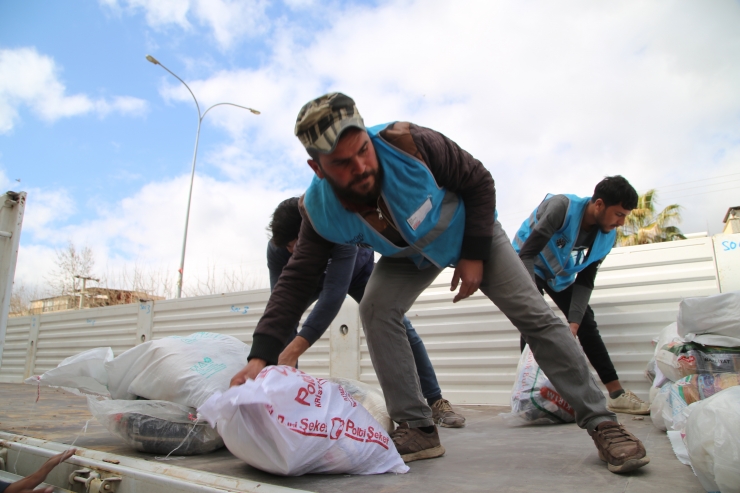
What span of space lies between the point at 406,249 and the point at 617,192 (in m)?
1.47

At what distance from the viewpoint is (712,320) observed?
2.03 m

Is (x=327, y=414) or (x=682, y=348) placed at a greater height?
(x=682, y=348)

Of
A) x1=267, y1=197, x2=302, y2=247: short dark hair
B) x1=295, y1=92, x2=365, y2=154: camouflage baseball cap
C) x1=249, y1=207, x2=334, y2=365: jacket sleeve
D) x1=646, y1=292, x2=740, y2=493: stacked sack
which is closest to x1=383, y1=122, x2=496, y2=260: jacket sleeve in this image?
x1=295, y1=92, x2=365, y2=154: camouflage baseball cap

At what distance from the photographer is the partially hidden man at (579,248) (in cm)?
253

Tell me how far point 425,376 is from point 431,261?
1.15 meters

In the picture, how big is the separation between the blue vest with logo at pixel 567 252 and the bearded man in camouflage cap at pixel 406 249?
1101 mm

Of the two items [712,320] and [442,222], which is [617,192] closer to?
[712,320]

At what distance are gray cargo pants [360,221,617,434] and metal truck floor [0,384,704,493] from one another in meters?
0.17

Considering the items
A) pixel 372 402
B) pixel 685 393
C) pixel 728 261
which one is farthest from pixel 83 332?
pixel 728 261

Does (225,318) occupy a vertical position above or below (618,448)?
above

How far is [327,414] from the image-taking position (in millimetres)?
1338

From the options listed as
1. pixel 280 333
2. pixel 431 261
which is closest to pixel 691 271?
A: pixel 431 261

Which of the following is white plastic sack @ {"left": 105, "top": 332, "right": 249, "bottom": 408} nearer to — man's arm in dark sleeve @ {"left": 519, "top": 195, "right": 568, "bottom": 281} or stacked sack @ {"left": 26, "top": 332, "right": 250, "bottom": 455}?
stacked sack @ {"left": 26, "top": 332, "right": 250, "bottom": 455}

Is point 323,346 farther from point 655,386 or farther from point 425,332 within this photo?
point 655,386
